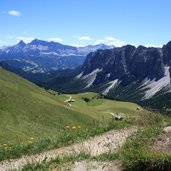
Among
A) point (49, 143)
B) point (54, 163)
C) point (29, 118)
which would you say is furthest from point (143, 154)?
point (29, 118)

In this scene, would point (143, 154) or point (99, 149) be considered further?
point (99, 149)

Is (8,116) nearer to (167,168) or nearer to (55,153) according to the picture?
(55,153)

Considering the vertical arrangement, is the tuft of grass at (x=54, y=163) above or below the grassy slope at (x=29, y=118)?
above

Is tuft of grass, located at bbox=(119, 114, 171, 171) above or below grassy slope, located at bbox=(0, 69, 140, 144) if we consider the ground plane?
above

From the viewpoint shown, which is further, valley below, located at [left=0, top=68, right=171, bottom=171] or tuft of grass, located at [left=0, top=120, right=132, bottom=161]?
tuft of grass, located at [left=0, top=120, right=132, bottom=161]

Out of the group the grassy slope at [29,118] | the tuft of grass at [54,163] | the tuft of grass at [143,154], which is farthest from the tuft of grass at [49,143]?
the grassy slope at [29,118]

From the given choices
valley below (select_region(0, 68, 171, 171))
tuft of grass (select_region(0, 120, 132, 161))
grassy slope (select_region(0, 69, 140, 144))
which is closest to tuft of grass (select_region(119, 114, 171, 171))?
valley below (select_region(0, 68, 171, 171))

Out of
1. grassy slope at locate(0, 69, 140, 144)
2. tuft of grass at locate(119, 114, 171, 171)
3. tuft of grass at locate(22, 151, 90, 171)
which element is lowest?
grassy slope at locate(0, 69, 140, 144)

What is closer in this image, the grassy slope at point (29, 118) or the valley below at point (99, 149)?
the valley below at point (99, 149)

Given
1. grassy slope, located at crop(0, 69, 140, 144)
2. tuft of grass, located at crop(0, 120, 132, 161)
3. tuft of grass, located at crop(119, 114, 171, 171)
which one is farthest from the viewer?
grassy slope, located at crop(0, 69, 140, 144)

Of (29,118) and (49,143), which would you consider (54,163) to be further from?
(29,118)

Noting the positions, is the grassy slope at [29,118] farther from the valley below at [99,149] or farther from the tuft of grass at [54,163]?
the tuft of grass at [54,163]

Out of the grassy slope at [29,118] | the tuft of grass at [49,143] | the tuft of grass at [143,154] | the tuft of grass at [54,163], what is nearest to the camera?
the tuft of grass at [143,154]

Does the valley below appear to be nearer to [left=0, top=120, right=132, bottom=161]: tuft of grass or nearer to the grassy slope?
[left=0, top=120, right=132, bottom=161]: tuft of grass
